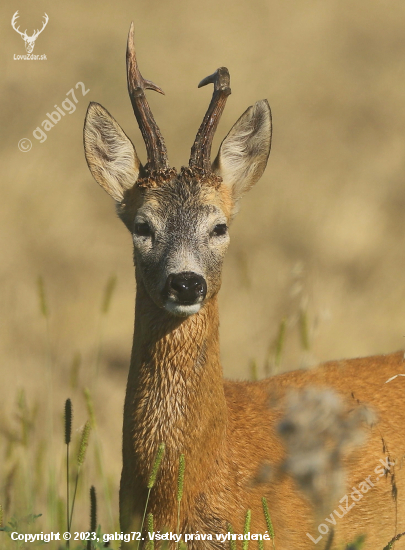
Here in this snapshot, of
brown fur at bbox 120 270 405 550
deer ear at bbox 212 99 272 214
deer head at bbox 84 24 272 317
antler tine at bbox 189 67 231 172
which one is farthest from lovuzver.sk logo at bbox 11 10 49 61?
brown fur at bbox 120 270 405 550

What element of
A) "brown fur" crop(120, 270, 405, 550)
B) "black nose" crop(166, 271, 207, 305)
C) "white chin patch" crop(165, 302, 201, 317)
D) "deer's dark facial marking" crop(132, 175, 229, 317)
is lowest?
"brown fur" crop(120, 270, 405, 550)

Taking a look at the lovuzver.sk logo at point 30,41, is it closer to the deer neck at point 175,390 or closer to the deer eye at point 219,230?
the deer eye at point 219,230

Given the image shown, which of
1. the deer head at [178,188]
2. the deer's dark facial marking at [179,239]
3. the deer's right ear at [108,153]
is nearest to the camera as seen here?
the deer's dark facial marking at [179,239]

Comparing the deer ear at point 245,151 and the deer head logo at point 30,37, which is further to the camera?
the deer head logo at point 30,37

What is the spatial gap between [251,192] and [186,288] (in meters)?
7.77

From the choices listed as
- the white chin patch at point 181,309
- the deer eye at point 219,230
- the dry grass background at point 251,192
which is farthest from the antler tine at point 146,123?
the dry grass background at point 251,192

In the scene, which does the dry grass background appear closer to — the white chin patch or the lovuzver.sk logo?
the lovuzver.sk logo

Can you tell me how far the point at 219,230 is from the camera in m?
4.87

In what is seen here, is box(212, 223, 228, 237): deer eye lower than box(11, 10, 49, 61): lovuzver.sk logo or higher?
lower

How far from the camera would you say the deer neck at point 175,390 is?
4441 millimetres

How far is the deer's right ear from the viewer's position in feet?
17.0

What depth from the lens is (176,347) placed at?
4.55 m

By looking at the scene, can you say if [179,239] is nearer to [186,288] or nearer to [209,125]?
[186,288]

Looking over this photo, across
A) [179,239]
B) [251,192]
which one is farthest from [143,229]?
[251,192]
